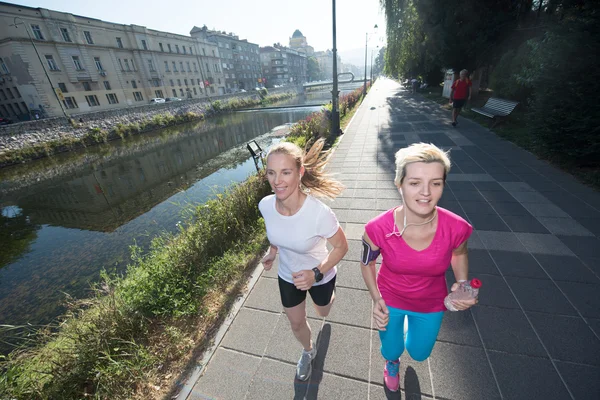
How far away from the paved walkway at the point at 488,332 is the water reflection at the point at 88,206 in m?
3.82

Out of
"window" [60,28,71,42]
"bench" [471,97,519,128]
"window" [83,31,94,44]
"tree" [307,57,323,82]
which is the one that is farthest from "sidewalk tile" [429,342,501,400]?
"tree" [307,57,323,82]

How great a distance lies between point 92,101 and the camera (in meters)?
37.7

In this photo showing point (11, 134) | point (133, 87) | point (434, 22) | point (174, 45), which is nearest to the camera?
point (434, 22)

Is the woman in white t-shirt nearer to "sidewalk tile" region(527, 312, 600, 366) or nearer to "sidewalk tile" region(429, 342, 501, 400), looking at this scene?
"sidewalk tile" region(429, 342, 501, 400)

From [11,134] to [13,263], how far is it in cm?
1882

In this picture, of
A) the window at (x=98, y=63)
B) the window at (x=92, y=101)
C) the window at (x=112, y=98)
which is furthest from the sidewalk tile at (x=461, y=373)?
the window at (x=98, y=63)

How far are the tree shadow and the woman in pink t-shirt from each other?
81 centimetres

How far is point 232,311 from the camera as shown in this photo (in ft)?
10.2

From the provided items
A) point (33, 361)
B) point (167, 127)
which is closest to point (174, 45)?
point (167, 127)

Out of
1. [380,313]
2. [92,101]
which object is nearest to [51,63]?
[92,101]

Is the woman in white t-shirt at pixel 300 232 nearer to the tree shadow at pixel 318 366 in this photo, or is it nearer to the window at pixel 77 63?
the tree shadow at pixel 318 366

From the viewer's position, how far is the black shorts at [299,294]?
2188 millimetres

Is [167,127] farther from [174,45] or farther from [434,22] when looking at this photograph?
[174,45]

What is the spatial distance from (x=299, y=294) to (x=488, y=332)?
1991mm
